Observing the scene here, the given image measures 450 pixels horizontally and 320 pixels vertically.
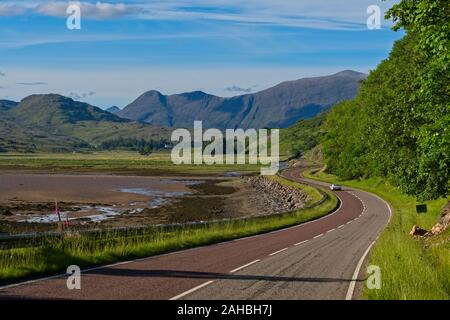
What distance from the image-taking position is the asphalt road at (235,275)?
13.1 m

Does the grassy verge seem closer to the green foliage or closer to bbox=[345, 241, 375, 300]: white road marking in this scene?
bbox=[345, 241, 375, 300]: white road marking

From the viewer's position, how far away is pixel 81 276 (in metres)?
15.2

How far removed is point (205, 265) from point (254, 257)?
10.2 feet

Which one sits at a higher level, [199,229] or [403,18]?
[403,18]

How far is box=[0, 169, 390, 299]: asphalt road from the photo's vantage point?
13.1 m

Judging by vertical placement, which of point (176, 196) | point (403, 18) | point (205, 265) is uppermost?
point (403, 18)

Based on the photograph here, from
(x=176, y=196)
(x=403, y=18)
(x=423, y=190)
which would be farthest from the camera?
(x=176, y=196)

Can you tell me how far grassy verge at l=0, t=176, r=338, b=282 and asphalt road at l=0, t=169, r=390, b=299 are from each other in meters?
0.84

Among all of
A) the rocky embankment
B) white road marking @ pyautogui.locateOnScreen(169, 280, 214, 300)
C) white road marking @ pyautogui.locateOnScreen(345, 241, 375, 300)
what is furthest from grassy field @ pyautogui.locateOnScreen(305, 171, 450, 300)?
the rocky embankment

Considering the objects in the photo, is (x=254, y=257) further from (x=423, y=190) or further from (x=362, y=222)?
(x=362, y=222)

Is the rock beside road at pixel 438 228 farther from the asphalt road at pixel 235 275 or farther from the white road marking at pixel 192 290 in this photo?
the white road marking at pixel 192 290

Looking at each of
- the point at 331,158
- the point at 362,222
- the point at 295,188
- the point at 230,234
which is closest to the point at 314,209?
the point at 362,222

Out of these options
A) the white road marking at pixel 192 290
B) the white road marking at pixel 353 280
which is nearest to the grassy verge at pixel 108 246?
the white road marking at pixel 192 290
